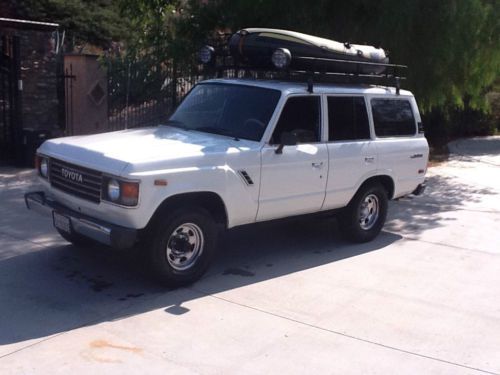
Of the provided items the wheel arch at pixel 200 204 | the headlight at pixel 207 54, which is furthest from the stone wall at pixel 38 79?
the wheel arch at pixel 200 204

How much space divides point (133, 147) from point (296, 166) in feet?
5.54

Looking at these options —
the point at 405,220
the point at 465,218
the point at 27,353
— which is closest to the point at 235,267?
the point at 27,353

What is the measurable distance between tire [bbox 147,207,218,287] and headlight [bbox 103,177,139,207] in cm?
42

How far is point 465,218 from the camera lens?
998 cm

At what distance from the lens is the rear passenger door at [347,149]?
756cm

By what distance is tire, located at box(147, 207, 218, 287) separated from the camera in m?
6.14

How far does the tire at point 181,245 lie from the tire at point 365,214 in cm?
213

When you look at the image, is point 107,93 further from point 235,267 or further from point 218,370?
point 218,370

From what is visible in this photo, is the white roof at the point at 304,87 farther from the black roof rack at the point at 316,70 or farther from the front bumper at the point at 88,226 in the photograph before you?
the front bumper at the point at 88,226

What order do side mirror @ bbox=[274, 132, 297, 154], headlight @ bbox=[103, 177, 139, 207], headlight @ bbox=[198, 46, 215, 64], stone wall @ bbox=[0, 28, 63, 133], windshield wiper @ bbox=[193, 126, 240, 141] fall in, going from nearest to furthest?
headlight @ bbox=[103, 177, 139, 207] → side mirror @ bbox=[274, 132, 297, 154] → windshield wiper @ bbox=[193, 126, 240, 141] → headlight @ bbox=[198, 46, 215, 64] → stone wall @ bbox=[0, 28, 63, 133]

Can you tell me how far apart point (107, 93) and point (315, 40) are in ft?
24.7

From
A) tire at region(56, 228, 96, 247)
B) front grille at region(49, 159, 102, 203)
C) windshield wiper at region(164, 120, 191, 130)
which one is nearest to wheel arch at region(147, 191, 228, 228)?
front grille at region(49, 159, 102, 203)

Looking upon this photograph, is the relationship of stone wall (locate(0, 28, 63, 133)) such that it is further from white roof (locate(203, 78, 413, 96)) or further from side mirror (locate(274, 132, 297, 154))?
side mirror (locate(274, 132, 297, 154))

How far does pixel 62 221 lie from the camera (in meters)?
6.45
